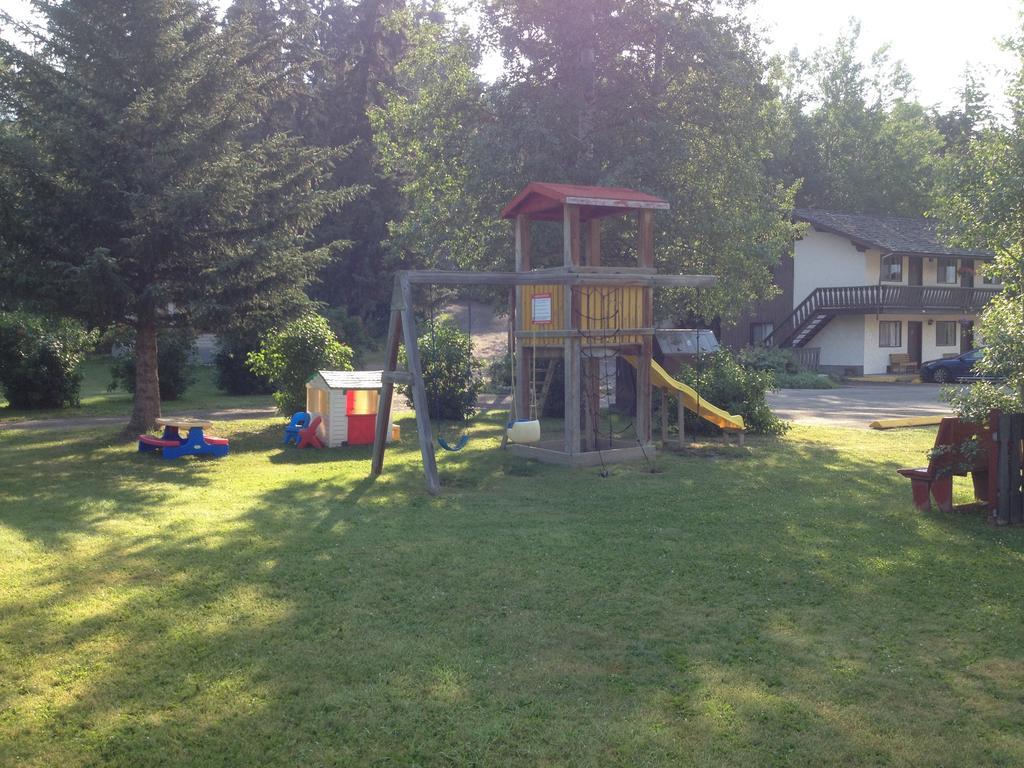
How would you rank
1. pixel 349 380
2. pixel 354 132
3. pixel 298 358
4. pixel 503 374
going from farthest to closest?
pixel 354 132
pixel 503 374
pixel 298 358
pixel 349 380

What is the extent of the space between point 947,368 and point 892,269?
781 centimetres

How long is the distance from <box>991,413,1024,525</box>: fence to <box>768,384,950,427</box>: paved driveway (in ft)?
35.5

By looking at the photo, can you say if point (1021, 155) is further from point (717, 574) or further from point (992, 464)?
point (717, 574)

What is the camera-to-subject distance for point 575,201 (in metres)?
13.7

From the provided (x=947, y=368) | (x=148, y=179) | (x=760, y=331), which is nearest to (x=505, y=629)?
(x=148, y=179)

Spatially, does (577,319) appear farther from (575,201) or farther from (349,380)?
(349,380)

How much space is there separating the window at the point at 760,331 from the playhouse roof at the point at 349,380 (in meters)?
32.9

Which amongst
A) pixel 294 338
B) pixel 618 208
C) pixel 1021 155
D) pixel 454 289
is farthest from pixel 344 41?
pixel 1021 155

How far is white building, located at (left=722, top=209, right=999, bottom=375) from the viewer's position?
4141 cm

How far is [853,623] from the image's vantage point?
6426 mm

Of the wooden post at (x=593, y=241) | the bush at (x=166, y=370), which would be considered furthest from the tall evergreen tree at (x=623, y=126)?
the bush at (x=166, y=370)

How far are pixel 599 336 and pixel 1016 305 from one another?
19.8ft

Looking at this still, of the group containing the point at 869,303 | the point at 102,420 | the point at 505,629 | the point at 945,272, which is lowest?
the point at 505,629

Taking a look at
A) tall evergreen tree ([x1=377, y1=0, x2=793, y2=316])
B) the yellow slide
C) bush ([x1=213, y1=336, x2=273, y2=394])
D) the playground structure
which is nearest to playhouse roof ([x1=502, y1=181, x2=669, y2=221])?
the playground structure
